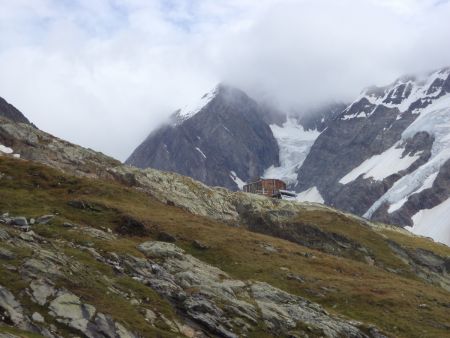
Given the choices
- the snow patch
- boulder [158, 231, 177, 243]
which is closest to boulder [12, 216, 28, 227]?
boulder [158, 231, 177, 243]

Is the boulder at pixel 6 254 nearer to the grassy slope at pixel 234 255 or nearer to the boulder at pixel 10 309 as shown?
the boulder at pixel 10 309

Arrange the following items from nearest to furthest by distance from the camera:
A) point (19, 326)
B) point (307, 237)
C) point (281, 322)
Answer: point (19, 326) → point (281, 322) → point (307, 237)

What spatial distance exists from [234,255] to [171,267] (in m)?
16.1

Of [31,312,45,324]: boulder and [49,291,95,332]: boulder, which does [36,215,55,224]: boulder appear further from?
[31,312,45,324]: boulder

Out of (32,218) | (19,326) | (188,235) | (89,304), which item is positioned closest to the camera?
(19,326)

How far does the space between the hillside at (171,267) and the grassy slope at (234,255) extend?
8.8 inches

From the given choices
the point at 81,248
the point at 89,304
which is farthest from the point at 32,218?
the point at 89,304

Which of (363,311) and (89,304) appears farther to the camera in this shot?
(363,311)

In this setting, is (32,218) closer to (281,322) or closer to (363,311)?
(281,322)

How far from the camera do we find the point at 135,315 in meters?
44.9

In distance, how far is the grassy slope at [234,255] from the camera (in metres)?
65.7

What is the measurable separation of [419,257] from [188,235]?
5646cm

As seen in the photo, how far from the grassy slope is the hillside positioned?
0.22 m

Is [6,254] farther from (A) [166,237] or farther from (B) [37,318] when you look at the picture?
(A) [166,237]
